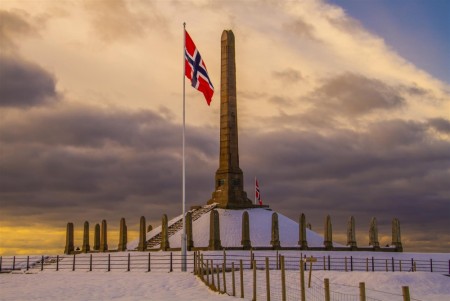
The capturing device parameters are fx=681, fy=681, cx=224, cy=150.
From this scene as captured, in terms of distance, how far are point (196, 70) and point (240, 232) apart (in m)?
20.9

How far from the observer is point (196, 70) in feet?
133

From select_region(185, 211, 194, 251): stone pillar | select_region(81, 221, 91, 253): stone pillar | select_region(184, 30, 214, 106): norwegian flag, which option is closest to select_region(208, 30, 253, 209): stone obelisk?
select_region(185, 211, 194, 251): stone pillar

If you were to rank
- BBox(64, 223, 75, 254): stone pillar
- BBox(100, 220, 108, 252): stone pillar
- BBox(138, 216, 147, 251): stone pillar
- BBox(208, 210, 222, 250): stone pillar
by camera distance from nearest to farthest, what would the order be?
BBox(208, 210, 222, 250): stone pillar → BBox(138, 216, 147, 251): stone pillar → BBox(100, 220, 108, 252): stone pillar → BBox(64, 223, 75, 254): stone pillar

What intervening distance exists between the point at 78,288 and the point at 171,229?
28.6 m

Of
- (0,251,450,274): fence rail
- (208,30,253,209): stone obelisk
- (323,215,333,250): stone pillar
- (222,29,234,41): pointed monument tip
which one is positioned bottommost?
(0,251,450,274): fence rail

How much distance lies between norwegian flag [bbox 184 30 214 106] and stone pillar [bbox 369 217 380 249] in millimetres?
25464

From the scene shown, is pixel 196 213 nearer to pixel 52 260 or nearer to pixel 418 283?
pixel 52 260

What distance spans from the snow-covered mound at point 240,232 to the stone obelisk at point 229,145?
4.93 feet

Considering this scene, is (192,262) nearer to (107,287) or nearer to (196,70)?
(107,287)

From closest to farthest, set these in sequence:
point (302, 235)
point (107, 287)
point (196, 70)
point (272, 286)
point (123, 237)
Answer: point (272, 286), point (107, 287), point (196, 70), point (302, 235), point (123, 237)

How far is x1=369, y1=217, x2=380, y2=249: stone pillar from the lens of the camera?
59.4 metres

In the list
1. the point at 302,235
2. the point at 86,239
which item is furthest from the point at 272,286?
the point at 86,239

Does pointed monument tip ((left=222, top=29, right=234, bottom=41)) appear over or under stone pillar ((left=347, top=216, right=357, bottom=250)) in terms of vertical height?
over

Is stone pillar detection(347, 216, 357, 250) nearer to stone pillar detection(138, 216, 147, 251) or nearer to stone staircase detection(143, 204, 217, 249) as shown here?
→ stone staircase detection(143, 204, 217, 249)
